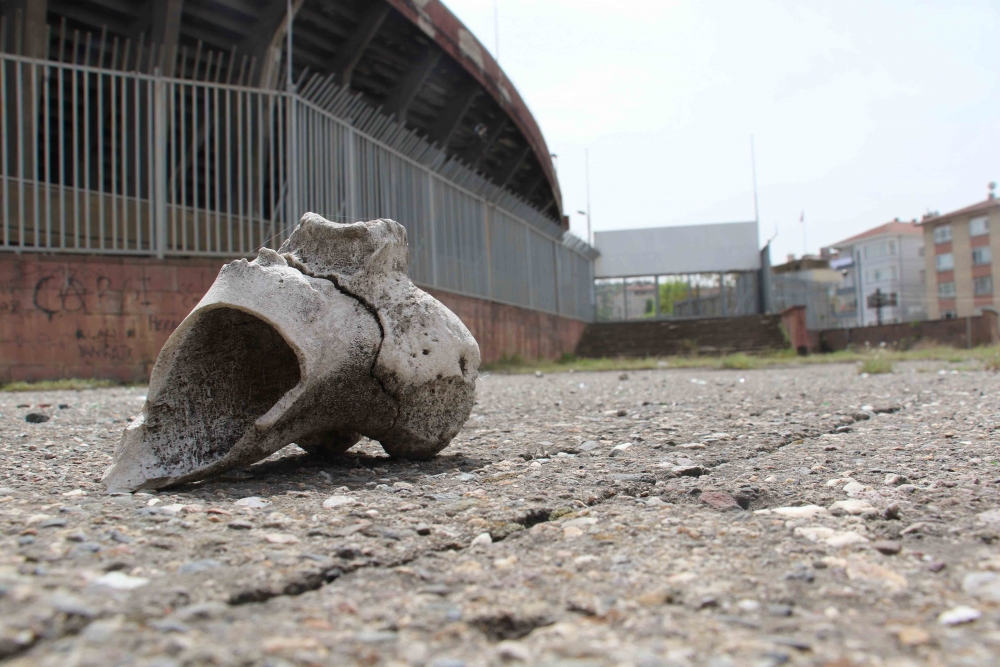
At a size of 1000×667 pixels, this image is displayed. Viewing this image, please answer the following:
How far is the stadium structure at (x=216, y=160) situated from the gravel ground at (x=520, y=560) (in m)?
1.95

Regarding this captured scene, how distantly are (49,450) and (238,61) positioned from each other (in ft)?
35.0

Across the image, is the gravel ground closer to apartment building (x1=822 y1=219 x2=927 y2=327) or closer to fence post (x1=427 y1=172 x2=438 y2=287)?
fence post (x1=427 y1=172 x2=438 y2=287)

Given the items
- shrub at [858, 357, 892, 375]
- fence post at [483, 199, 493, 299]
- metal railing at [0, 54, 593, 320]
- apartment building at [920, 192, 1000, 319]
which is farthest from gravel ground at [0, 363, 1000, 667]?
apartment building at [920, 192, 1000, 319]

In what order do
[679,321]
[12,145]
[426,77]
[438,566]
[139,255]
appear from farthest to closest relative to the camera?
[679,321], [426,77], [12,145], [139,255], [438,566]

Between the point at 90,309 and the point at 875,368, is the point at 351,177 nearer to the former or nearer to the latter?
the point at 90,309

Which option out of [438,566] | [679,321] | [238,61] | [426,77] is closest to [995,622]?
[438,566]

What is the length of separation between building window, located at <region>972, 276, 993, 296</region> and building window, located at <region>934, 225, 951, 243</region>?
364 cm

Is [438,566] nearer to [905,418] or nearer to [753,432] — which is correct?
[753,432]

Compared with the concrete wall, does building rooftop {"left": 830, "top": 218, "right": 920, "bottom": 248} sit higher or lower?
higher

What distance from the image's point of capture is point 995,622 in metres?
1.25

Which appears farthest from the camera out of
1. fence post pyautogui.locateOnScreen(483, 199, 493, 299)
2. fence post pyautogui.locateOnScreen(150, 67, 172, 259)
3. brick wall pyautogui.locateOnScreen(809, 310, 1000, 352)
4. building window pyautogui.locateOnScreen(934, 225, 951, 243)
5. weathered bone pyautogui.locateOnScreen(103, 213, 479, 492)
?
building window pyautogui.locateOnScreen(934, 225, 951, 243)

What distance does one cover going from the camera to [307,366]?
7.92 feet

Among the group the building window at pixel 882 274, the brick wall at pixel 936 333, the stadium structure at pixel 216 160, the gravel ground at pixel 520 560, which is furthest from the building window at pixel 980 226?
the gravel ground at pixel 520 560

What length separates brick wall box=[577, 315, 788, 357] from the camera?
19.7 m
